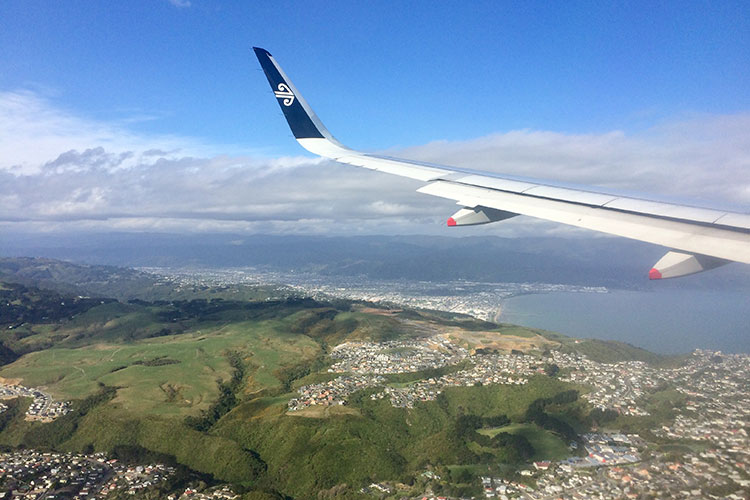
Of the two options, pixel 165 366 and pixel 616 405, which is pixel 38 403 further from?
pixel 616 405

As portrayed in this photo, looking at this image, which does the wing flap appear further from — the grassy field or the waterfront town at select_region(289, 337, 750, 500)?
the grassy field

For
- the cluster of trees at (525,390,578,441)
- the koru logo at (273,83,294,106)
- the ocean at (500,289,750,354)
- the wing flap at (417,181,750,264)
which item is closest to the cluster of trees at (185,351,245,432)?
the cluster of trees at (525,390,578,441)

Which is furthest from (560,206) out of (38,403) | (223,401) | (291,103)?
(38,403)

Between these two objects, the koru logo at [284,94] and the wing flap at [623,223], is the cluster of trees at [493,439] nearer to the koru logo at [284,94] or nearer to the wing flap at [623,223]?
the wing flap at [623,223]

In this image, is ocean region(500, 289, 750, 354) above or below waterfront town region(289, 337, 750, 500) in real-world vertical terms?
below

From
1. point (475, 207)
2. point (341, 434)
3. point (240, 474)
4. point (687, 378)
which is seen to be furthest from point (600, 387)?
point (475, 207)

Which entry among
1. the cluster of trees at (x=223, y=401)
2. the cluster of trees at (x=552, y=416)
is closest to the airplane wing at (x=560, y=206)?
the cluster of trees at (x=552, y=416)

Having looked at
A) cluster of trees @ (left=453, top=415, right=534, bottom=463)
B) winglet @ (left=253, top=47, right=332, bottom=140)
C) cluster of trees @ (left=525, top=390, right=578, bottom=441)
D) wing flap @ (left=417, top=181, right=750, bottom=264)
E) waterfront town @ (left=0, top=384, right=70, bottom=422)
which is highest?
winglet @ (left=253, top=47, right=332, bottom=140)
